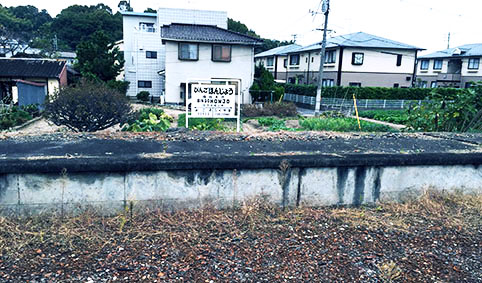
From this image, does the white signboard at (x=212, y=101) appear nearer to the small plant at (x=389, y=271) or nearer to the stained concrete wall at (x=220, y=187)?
the stained concrete wall at (x=220, y=187)

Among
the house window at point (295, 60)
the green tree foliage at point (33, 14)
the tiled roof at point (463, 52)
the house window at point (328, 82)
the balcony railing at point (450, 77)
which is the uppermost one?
the green tree foliage at point (33, 14)

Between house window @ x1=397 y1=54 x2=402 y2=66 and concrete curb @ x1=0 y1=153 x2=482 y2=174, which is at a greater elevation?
house window @ x1=397 y1=54 x2=402 y2=66

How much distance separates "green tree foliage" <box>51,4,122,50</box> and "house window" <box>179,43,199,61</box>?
97.9 feet

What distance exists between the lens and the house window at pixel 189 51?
25.4 m

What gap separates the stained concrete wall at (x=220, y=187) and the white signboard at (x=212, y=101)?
4.50 meters

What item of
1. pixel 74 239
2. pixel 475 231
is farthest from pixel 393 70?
pixel 74 239

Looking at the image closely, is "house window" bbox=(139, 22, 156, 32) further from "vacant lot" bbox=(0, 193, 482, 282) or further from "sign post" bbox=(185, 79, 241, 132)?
"vacant lot" bbox=(0, 193, 482, 282)

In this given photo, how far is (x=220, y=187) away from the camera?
4062mm

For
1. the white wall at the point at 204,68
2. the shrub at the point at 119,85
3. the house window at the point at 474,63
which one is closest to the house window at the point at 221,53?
the white wall at the point at 204,68

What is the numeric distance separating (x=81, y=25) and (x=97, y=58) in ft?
103

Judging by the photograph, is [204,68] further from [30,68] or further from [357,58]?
[357,58]

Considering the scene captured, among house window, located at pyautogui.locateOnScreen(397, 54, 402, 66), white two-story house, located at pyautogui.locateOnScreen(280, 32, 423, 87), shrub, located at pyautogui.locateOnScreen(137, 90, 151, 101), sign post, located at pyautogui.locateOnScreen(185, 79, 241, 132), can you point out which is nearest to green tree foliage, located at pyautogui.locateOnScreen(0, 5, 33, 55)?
shrub, located at pyautogui.locateOnScreen(137, 90, 151, 101)

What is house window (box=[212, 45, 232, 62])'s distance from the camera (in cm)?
2562

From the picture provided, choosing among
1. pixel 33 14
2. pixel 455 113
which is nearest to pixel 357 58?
pixel 455 113
